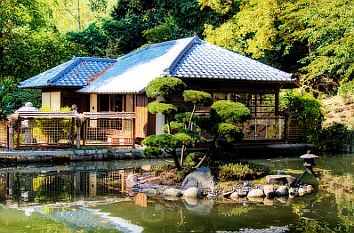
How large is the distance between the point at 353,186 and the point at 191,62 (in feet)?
28.9

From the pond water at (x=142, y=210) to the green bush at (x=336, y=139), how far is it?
7263 millimetres

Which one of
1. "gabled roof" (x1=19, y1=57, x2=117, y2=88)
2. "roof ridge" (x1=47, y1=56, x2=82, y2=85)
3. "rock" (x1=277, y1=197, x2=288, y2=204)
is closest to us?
"rock" (x1=277, y1=197, x2=288, y2=204)

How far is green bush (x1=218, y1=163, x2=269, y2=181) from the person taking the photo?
12.7m

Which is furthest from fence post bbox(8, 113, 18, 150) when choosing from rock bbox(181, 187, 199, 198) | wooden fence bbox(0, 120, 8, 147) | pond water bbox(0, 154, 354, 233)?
rock bbox(181, 187, 199, 198)

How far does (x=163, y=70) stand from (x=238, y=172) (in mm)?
7088

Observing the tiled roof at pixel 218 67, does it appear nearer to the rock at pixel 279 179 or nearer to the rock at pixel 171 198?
the rock at pixel 279 179

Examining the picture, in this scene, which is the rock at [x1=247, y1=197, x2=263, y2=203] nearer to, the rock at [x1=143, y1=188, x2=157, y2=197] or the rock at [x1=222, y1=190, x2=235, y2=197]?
the rock at [x1=222, y1=190, x2=235, y2=197]

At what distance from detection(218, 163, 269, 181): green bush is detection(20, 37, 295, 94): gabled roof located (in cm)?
649

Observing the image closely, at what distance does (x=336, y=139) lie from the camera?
2186 cm

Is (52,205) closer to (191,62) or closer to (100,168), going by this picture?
(100,168)

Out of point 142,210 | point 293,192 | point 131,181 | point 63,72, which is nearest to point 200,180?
point 131,181

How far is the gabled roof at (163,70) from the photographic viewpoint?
64.9 feet

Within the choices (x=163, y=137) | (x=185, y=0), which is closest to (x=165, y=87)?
(x=163, y=137)

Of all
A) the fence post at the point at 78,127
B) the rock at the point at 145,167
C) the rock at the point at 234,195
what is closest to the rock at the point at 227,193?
the rock at the point at 234,195
